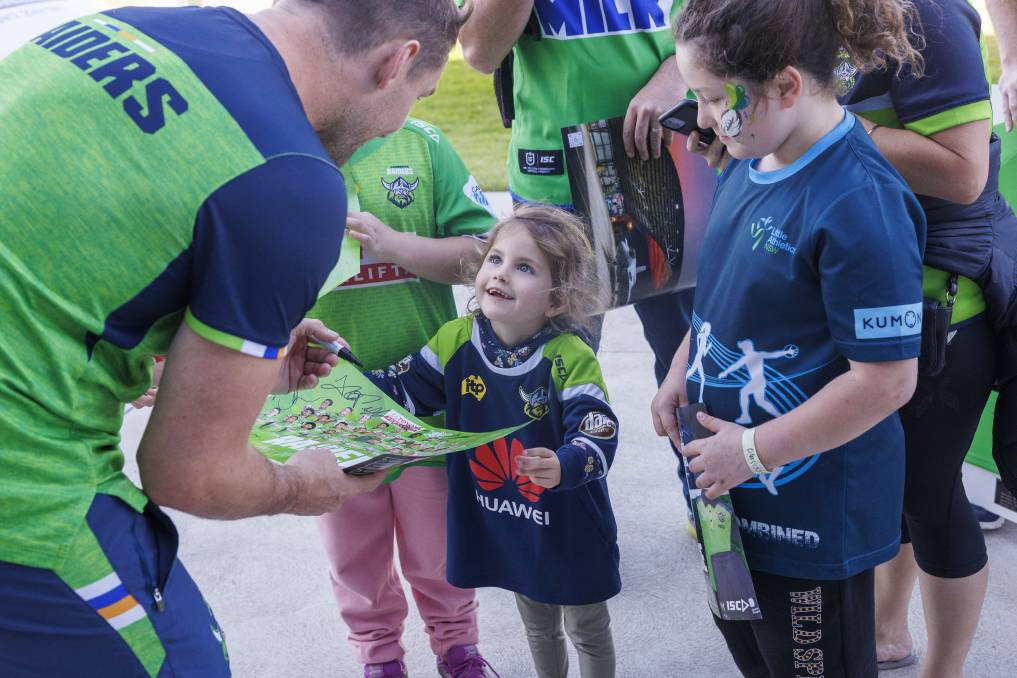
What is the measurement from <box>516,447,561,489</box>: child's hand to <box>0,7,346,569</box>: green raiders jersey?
770 millimetres

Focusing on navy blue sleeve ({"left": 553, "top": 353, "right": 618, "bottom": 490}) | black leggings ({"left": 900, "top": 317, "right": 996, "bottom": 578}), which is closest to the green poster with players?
navy blue sleeve ({"left": 553, "top": 353, "right": 618, "bottom": 490})

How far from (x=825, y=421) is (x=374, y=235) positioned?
3.54 ft

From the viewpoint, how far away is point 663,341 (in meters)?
2.84

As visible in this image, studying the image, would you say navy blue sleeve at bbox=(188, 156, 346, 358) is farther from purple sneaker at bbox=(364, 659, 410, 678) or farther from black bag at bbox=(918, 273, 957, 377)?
purple sneaker at bbox=(364, 659, 410, 678)

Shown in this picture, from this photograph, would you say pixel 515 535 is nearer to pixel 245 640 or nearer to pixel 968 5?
pixel 245 640

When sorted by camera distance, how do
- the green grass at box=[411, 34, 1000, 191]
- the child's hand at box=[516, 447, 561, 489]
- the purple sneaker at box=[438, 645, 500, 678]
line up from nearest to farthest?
1. the child's hand at box=[516, 447, 561, 489]
2. the purple sneaker at box=[438, 645, 500, 678]
3. the green grass at box=[411, 34, 1000, 191]

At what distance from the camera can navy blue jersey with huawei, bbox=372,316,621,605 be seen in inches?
83.6

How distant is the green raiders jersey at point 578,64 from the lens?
2.33m

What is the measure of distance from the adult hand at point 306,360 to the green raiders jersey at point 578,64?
73cm

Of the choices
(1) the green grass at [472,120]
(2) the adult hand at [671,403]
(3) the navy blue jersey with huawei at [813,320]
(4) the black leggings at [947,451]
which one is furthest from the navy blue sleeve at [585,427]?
(1) the green grass at [472,120]

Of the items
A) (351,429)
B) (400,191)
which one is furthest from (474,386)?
(400,191)

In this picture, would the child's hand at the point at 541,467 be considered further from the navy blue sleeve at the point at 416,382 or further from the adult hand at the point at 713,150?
the adult hand at the point at 713,150

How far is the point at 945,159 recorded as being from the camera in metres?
1.87

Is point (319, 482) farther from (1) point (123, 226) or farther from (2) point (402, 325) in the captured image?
(2) point (402, 325)
